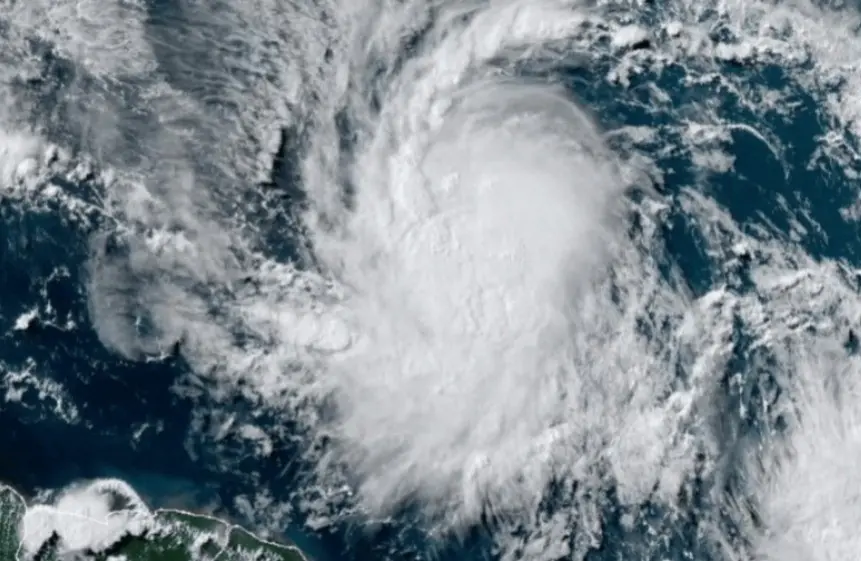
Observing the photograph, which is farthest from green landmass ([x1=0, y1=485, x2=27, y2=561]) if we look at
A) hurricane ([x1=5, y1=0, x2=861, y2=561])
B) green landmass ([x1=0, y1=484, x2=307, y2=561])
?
hurricane ([x1=5, y1=0, x2=861, y2=561])

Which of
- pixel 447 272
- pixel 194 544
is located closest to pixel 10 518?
pixel 194 544

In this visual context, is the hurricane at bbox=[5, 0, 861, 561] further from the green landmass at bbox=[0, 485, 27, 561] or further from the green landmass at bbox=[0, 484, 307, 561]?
the green landmass at bbox=[0, 485, 27, 561]

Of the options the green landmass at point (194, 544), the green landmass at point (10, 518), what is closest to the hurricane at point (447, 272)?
the green landmass at point (194, 544)

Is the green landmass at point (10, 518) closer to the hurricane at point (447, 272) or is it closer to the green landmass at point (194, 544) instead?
the green landmass at point (194, 544)

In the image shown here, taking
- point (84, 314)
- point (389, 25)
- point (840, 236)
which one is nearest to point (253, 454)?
point (84, 314)

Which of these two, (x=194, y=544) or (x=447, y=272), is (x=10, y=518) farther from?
(x=447, y=272)
